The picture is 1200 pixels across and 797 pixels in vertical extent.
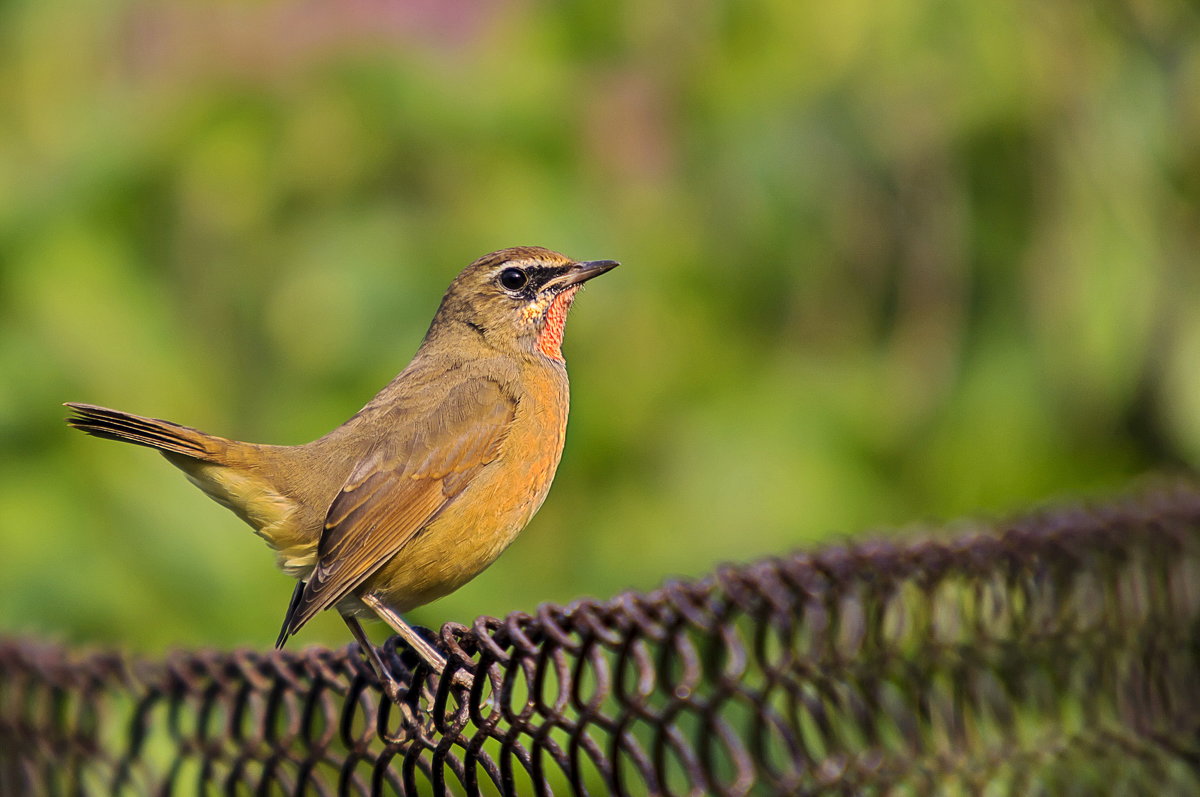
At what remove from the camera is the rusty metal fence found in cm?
224

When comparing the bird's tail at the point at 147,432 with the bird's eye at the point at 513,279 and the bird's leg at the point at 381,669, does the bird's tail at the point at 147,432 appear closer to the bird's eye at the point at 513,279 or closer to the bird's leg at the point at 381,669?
the bird's leg at the point at 381,669

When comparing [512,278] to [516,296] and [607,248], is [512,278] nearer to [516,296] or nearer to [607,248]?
[516,296]

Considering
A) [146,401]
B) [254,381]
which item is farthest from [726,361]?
[146,401]

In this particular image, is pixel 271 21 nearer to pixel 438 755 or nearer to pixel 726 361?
pixel 726 361

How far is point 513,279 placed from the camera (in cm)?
422

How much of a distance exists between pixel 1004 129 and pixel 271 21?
7.59 feet

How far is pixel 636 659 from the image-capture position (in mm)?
2268

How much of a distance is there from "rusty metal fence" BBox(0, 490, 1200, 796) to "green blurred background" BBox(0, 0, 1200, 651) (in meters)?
0.99

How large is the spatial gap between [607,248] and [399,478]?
122 cm

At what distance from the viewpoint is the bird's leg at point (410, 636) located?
2695mm

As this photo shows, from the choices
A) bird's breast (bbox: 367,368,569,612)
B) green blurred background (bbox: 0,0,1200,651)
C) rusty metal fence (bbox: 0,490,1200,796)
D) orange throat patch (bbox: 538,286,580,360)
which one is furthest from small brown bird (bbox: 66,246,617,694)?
green blurred background (bbox: 0,0,1200,651)

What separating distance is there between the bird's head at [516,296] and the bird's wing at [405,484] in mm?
280

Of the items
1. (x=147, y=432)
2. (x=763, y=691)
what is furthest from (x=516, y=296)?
(x=763, y=691)

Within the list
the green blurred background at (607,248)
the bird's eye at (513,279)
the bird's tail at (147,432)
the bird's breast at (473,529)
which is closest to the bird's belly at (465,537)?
the bird's breast at (473,529)
